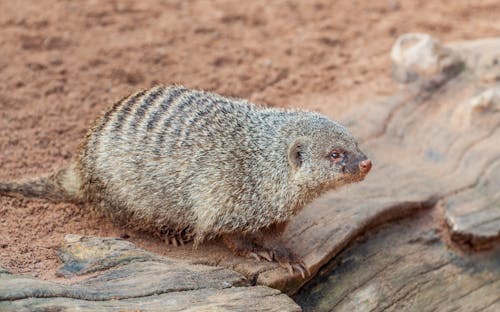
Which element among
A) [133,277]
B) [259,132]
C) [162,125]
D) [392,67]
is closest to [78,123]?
[162,125]

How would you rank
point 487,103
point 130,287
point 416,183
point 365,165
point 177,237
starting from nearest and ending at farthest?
point 130,287 < point 365,165 < point 177,237 < point 416,183 < point 487,103

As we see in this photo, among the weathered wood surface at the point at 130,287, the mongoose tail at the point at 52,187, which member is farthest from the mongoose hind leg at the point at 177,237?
the mongoose tail at the point at 52,187

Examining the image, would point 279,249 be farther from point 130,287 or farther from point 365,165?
point 130,287

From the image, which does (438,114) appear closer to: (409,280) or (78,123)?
(409,280)

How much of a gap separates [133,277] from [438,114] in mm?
2526

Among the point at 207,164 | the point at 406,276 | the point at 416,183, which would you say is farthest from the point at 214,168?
the point at 416,183

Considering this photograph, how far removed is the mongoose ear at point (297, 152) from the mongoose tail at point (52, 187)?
116cm

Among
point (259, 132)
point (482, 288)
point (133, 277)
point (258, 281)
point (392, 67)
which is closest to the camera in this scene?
point (133, 277)

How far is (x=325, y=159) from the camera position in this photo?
347cm

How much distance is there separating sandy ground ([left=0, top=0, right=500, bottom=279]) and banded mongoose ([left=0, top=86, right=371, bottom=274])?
1.05 feet

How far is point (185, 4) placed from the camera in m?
6.18

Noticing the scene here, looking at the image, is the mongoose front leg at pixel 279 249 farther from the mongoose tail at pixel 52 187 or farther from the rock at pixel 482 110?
the rock at pixel 482 110

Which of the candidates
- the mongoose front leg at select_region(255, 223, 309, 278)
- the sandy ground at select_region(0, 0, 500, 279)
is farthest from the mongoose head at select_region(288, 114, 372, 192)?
the sandy ground at select_region(0, 0, 500, 279)

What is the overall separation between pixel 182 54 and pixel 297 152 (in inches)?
89.6
